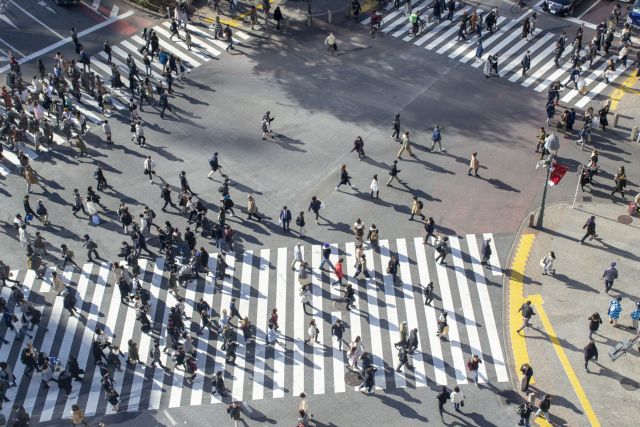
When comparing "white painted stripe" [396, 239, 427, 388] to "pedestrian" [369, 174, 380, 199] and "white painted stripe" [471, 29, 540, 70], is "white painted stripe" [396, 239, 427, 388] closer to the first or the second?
"pedestrian" [369, 174, 380, 199]

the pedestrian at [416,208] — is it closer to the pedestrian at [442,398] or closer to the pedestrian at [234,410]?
the pedestrian at [442,398]

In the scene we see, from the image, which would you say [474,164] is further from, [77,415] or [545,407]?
[77,415]

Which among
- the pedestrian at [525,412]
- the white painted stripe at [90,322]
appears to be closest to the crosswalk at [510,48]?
the pedestrian at [525,412]

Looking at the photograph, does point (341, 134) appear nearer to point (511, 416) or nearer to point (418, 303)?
point (418, 303)

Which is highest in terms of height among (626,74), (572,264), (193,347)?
(626,74)

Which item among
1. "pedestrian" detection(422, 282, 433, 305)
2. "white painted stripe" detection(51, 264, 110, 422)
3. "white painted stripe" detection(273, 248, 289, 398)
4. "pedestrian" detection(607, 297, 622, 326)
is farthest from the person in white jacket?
"white painted stripe" detection(51, 264, 110, 422)

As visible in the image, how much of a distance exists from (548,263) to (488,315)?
13.4 feet

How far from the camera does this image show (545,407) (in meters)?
32.9

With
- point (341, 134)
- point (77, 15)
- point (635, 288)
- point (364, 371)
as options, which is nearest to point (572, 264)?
point (635, 288)

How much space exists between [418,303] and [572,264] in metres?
7.88

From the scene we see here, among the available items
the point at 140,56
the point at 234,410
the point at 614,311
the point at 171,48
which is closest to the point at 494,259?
the point at 614,311

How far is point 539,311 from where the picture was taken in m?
38.1

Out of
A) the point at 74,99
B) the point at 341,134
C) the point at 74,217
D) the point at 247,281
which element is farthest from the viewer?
the point at 74,99

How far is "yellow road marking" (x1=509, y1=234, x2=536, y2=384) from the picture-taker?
36.1m
